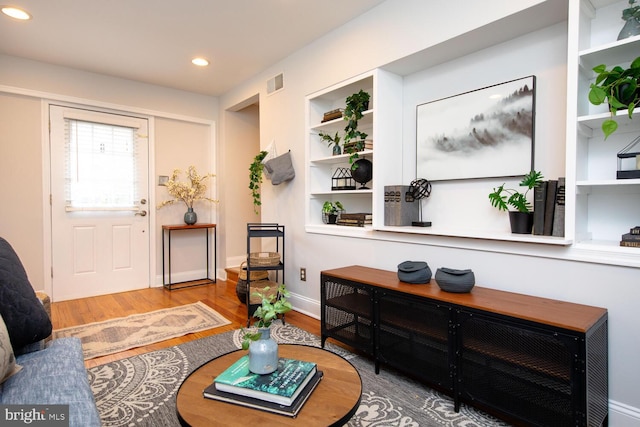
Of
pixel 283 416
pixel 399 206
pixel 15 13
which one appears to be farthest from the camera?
pixel 15 13

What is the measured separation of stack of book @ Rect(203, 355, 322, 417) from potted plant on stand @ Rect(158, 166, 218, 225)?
367cm

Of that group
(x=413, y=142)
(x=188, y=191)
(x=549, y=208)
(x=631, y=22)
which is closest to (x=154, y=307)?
(x=188, y=191)

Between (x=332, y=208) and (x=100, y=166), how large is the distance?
2.95 meters

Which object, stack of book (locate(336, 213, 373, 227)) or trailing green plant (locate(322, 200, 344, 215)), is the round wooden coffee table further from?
trailing green plant (locate(322, 200, 344, 215))

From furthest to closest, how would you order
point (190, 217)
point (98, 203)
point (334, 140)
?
point (190, 217) → point (98, 203) → point (334, 140)

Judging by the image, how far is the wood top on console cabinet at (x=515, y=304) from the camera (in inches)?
60.0

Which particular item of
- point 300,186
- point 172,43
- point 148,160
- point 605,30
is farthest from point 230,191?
point 605,30

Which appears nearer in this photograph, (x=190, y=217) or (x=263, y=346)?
(x=263, y=346)

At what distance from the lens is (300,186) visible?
11.7 feet

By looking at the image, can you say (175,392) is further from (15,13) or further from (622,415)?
(15,13)

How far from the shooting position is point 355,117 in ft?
9.58

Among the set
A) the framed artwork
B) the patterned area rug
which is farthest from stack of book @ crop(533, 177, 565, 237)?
the patterned area rug

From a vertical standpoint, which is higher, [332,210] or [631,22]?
[631,22]

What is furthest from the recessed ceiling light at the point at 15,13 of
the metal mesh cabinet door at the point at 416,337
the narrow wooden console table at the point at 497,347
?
the metal mesh cabinet door at the point at 416,337
